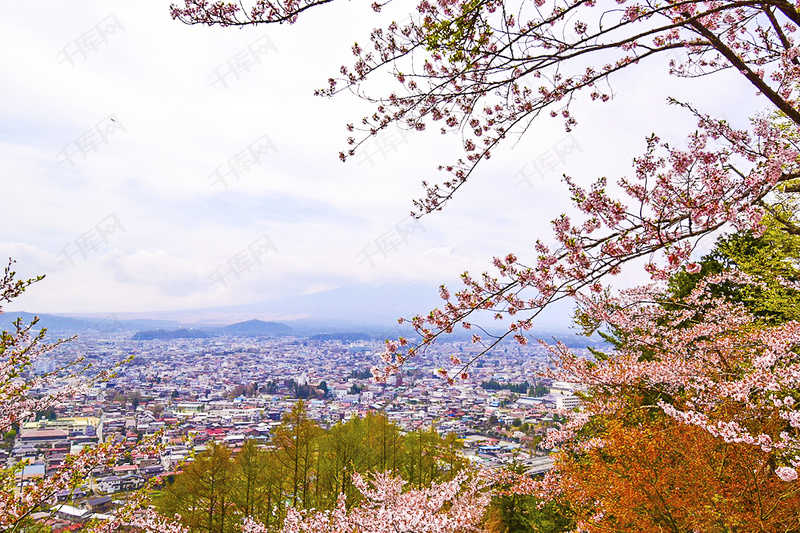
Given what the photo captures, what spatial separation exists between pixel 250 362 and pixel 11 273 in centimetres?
5364

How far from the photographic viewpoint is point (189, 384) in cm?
3638

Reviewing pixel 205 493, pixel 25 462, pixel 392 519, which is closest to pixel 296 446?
pixel 205 493

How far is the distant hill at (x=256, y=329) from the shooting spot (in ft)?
300

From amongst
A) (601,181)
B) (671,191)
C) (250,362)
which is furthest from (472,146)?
(250,362)

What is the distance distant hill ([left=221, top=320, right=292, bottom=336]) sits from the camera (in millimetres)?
91450

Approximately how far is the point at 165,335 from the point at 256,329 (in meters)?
25.7

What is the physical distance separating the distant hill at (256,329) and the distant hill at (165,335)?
10520 millimetres

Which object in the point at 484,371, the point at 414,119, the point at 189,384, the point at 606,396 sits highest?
the point at 414,119

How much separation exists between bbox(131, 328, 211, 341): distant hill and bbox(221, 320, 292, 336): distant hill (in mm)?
10520

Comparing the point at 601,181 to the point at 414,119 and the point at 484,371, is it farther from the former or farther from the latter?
the point at 484,371

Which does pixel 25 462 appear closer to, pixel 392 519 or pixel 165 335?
pixel 392 519

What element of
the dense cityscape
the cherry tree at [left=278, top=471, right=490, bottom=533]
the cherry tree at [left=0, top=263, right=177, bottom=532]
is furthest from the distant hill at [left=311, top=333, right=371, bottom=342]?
the cherry tree at [left=0, top=263, right=177, bottom=532]

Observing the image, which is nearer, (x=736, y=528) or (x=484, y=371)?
(x=736, y=528)

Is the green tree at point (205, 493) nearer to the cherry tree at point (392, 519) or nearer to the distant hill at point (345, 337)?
the cherry tree at point (392, 519)
